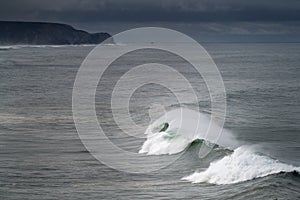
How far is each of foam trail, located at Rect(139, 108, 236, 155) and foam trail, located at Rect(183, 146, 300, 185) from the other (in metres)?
6.11

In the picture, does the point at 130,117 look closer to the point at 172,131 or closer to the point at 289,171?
the point at 172,131

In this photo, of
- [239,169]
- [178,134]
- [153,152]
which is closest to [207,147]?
[153,152]

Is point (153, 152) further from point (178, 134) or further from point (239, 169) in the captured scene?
point (239, 169)

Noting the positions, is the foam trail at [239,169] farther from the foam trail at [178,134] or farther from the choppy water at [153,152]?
the foam trail at [178,134]

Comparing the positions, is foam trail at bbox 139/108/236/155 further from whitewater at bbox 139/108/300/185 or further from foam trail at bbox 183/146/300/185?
foam trail at bbox 183/146/300/185

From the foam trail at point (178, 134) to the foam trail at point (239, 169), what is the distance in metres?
6.11

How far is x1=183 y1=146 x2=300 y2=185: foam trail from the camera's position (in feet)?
80.1

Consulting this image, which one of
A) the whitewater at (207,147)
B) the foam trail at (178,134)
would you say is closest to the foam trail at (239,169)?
the whitewater at (207,147)

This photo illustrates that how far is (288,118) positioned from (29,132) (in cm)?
1767

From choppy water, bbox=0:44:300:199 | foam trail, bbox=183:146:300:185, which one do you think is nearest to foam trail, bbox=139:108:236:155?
choppy water, bbox=0:44:300:199

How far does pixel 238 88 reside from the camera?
6519 cm

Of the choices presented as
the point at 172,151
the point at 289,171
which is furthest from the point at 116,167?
the point at 289,171

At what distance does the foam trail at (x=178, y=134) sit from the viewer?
33375 mm

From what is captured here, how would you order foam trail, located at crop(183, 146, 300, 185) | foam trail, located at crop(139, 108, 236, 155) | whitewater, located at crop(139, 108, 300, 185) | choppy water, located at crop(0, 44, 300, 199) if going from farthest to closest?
foam trail, located at crop(139, 108, 236, 155) < whitewater, located at crop(139, 108, 300, 185) < foam trail, located at crop(183, 146, 300, 185) < choppy water, located at crop(0, 44, 300, 199)
